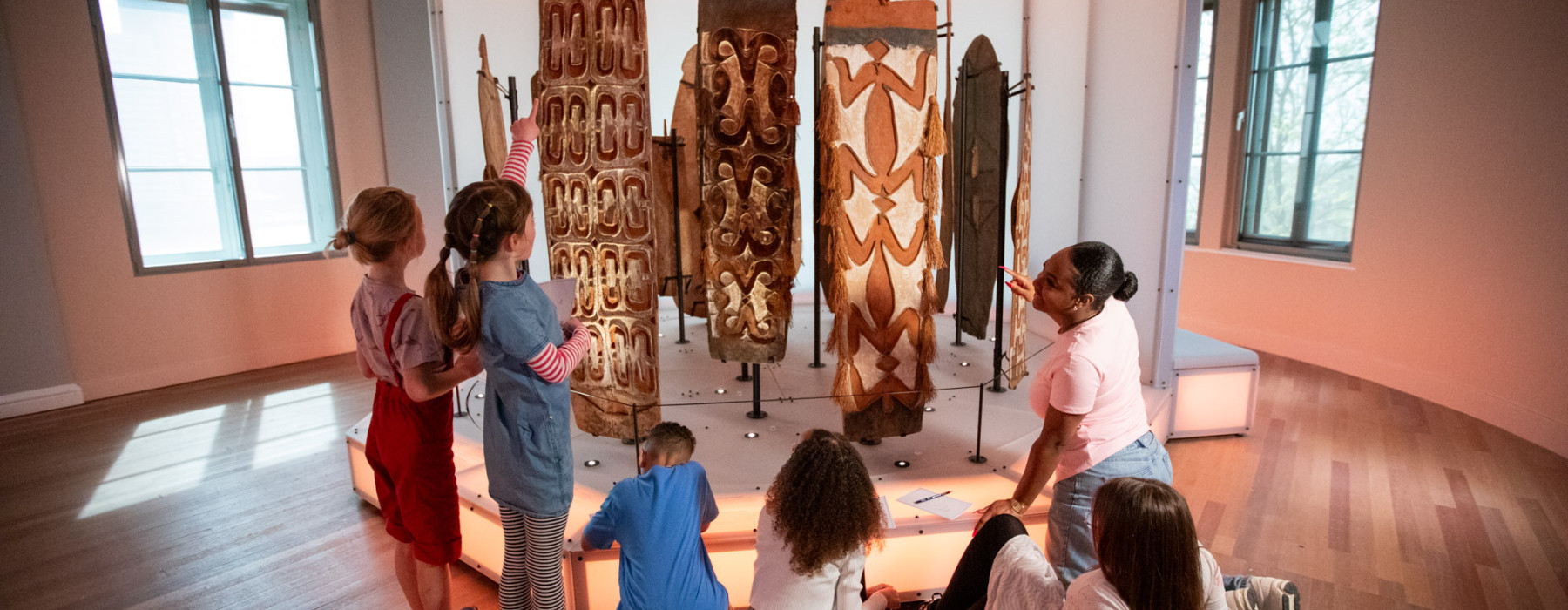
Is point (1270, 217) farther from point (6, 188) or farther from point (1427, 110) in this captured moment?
point (6, 188)

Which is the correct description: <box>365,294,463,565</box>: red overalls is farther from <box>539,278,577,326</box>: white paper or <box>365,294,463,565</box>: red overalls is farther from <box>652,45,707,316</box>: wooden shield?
<box>652,45,707,316</box>: wooden shield

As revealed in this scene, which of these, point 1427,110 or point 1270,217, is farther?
point 1270,217

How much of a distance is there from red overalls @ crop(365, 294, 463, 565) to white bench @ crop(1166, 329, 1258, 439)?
3288mm

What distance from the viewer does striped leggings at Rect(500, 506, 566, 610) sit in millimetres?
2031

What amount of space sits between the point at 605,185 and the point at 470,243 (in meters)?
1.02

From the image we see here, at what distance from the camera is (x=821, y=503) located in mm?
1745

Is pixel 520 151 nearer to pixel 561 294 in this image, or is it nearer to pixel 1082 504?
pixel 561 294

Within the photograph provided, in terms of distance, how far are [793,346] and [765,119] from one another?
6.58ft

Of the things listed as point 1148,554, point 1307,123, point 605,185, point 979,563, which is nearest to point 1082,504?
point 979,563

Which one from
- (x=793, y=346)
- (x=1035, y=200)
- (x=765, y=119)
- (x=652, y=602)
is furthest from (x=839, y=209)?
(x=1035, y=200)

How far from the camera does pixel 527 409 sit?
192 centimetres

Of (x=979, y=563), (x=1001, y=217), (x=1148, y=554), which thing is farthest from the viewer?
(x=1001, y=217)

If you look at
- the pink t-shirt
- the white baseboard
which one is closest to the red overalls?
the pink t-shirt

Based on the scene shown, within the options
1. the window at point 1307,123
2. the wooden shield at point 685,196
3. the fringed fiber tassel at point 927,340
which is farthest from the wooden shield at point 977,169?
the window at point 1307,123
